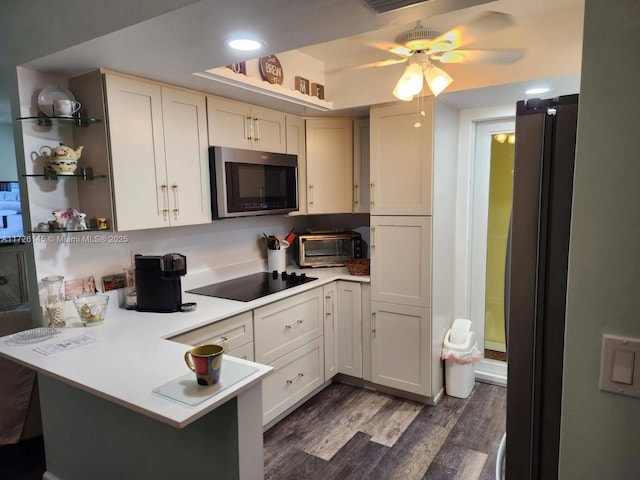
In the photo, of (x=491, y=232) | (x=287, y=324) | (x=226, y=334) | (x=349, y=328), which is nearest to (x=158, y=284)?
(x=226, y=334)

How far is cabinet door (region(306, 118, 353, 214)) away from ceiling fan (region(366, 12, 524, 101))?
37.3 inches

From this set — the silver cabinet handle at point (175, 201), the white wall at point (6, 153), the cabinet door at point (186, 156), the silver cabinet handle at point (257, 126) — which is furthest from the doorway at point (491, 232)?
the white wall at point (6, 153)

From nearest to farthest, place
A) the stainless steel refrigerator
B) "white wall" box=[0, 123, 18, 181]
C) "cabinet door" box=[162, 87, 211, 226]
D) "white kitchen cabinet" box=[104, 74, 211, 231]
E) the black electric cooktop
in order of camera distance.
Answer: the stainless steel refrigerator
"white kitchen cabinet" box=[104, 74, 211, 231]
"cabinet door" box=[162, 87, 211, 226]
the black electric cooktop
"white wall" box=[0, 123, 18, 181]

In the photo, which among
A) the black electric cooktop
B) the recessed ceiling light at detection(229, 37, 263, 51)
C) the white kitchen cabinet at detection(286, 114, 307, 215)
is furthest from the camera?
the white kitchen cabinet at detection(286, 114, 307, 215)

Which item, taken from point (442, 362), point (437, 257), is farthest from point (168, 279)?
point (442, 362)

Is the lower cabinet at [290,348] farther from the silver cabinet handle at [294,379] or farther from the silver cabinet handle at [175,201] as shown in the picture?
the silver cabinet handle at [175,201]

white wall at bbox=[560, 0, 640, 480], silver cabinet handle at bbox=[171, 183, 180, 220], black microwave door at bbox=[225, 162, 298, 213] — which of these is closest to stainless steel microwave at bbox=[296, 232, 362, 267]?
black microwave door at bbox=[225, 162, 298, 213]

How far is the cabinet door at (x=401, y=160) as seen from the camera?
2.70 metres

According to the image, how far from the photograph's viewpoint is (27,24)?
1812 millimetres

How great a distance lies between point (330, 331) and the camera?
3.07 metres

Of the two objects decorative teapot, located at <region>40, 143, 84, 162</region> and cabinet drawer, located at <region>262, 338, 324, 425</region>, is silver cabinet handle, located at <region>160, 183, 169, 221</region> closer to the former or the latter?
decorative teapot, located at <region>40, 143, 84, 162</region>

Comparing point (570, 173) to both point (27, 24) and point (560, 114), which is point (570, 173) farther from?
point (27, 24)

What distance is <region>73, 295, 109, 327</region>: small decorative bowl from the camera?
6.34 feet

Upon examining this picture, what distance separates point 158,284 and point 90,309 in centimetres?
34
